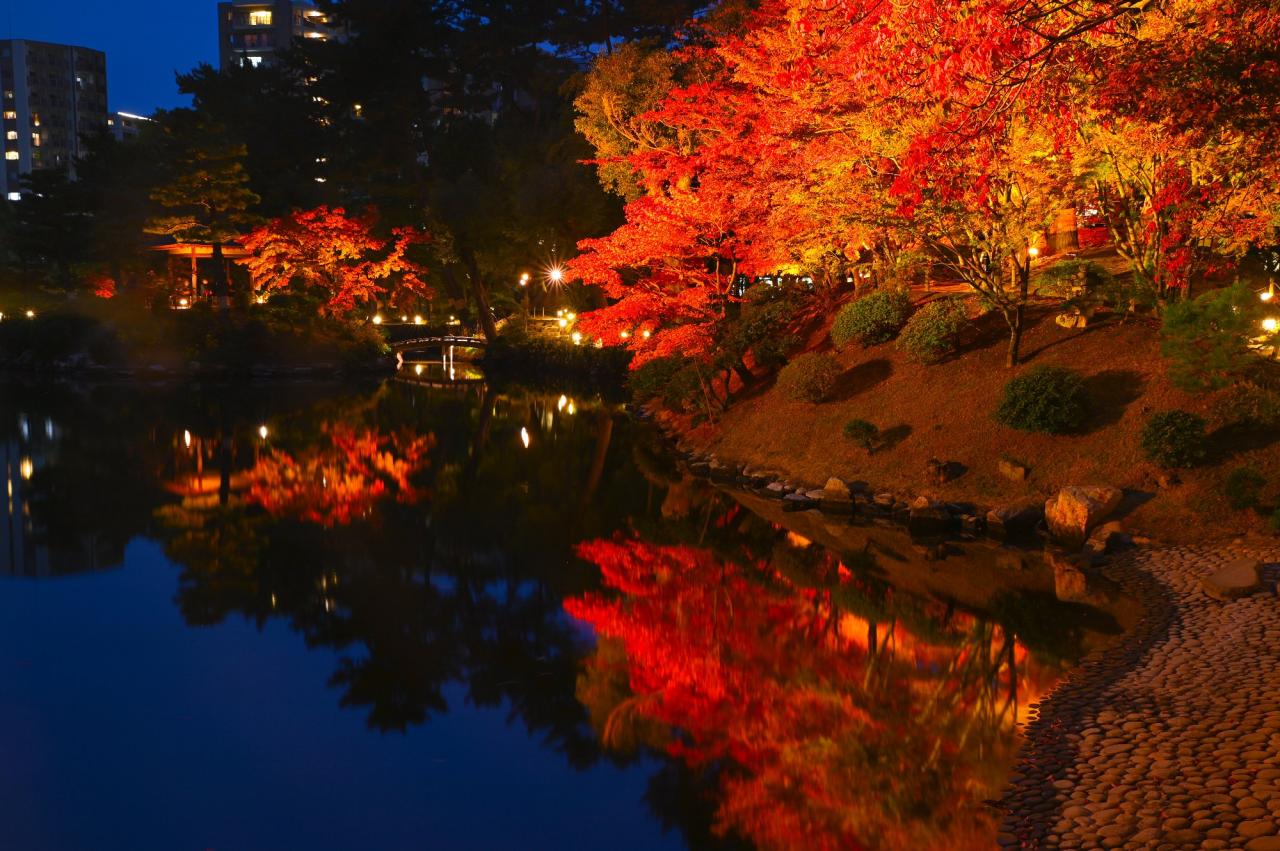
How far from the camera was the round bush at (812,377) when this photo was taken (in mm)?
20891

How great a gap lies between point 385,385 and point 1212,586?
35085 millimetres

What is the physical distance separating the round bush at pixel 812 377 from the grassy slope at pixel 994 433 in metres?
0.27

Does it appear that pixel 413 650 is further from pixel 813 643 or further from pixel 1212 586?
pixel 1212 586

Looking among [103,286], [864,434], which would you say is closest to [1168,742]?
[864,434]

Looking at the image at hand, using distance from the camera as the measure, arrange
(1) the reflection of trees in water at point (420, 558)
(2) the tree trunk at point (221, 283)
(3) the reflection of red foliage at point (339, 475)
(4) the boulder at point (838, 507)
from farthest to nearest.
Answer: (2) the tree trunk at point (221, 283), (3) the reflection of red foliage at point (339, 475), (4) the boulder at point (838, 507), (1) the reflection of trees in water at point (420, 558)

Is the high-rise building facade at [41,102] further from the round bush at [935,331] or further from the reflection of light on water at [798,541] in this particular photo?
the reflection of light on water at [798,541]

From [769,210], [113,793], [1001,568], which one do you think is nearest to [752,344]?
[769,210]

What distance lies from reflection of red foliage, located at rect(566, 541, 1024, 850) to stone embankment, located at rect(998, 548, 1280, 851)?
550 millimetres

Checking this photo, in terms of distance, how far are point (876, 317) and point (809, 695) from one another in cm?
1380

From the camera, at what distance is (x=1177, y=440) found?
14.4 meters

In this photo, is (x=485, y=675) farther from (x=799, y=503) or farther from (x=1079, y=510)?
(x=1079, y=510)

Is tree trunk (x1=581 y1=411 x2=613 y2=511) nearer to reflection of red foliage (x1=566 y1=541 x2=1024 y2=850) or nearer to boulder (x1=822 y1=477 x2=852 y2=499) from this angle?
boulder (x1=822 y1=477 x2=852 y2=499)

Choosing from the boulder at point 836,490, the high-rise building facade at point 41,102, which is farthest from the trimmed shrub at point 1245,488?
the high-rise building facade at point 41,102

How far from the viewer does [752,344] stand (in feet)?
77.5
